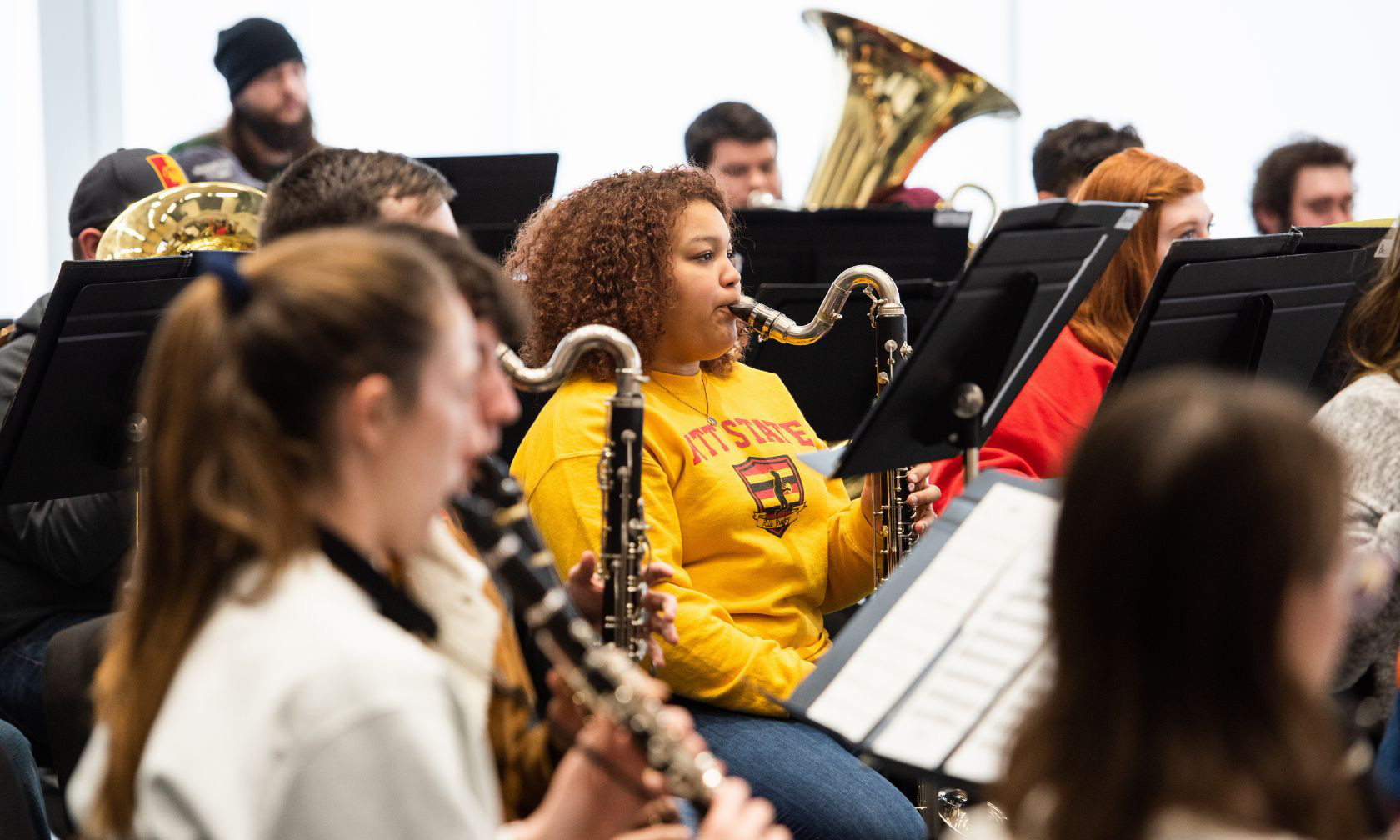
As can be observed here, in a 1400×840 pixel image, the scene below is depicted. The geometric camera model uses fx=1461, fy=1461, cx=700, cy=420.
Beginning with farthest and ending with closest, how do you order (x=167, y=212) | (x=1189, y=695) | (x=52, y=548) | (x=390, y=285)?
(x=167, y=212), (x=52, y=548), (x=390, y=285), (x=1189, y=695)

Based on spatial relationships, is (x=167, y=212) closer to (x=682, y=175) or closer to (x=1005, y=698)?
(x=682, y=175)

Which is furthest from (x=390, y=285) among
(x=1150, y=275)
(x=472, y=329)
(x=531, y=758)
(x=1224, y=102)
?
(x=1224, y=102)

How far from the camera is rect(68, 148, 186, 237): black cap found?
2.91 meters

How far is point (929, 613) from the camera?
1.46 m

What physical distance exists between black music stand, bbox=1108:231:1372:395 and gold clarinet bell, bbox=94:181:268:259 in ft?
5.10

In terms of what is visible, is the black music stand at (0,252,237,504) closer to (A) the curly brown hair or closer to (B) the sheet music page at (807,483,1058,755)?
(A) the curly brown hair

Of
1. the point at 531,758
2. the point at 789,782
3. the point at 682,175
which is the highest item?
the point at 682,175

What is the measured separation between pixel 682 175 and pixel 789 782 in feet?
3.33

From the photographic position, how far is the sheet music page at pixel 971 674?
53.6 inches

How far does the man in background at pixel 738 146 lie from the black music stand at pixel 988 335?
263cm

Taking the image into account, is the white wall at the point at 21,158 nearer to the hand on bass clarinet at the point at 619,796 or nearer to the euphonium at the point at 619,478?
the euphonium at the point at 619,478

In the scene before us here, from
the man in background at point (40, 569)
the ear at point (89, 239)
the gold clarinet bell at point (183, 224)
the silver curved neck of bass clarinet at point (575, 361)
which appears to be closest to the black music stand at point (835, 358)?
the silver curved neck of bass clarinet at point (575, 361)

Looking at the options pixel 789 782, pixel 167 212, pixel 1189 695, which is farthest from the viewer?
pixel 167 212

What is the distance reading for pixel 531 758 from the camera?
53.1 inches
